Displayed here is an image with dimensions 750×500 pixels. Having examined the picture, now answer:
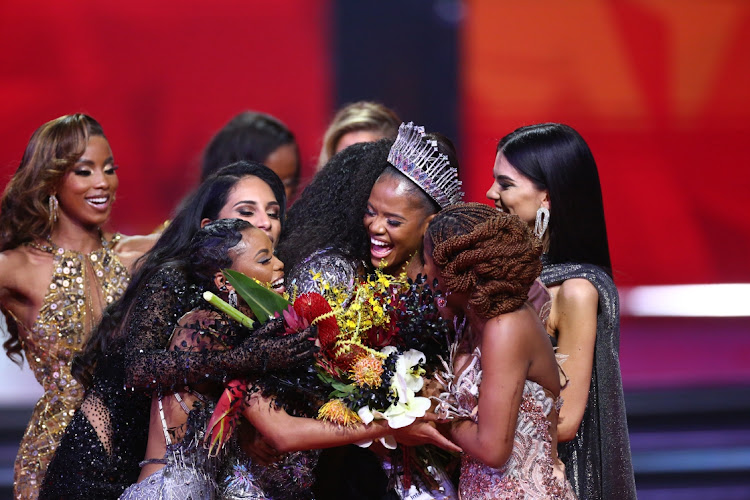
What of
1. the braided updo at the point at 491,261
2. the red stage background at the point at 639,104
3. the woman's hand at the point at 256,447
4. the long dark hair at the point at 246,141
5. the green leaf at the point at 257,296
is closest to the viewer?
the braided updo at the point at 491,261

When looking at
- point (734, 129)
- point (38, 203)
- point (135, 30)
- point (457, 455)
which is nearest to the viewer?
point (457, 455)

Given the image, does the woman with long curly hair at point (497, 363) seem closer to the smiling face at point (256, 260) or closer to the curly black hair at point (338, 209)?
the smiling face at point (256, 260)

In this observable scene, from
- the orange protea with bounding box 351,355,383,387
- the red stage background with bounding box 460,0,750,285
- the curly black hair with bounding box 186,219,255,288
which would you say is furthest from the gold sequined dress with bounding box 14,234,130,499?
the red stage background with bounding box 460,0,750,285

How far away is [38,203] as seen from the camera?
12.9 ft

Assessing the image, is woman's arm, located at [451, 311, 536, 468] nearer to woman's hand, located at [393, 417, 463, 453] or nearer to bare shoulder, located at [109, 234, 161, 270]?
woman's hand, located at [393, 417, 463, 453]

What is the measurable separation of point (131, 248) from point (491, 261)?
2335 mm

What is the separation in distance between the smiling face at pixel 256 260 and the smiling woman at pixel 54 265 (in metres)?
1.36

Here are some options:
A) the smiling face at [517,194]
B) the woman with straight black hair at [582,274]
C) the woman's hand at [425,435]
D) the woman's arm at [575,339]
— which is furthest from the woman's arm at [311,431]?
the smiling face at [517,194]

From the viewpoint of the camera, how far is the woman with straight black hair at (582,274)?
10.5ft

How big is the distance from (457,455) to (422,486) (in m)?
0.15

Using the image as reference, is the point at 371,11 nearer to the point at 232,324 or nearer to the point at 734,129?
the point at 734,129

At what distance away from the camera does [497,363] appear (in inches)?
97.1

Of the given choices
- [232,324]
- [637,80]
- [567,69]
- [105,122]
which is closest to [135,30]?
[105,122]

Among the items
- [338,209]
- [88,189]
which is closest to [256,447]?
[338,209]
